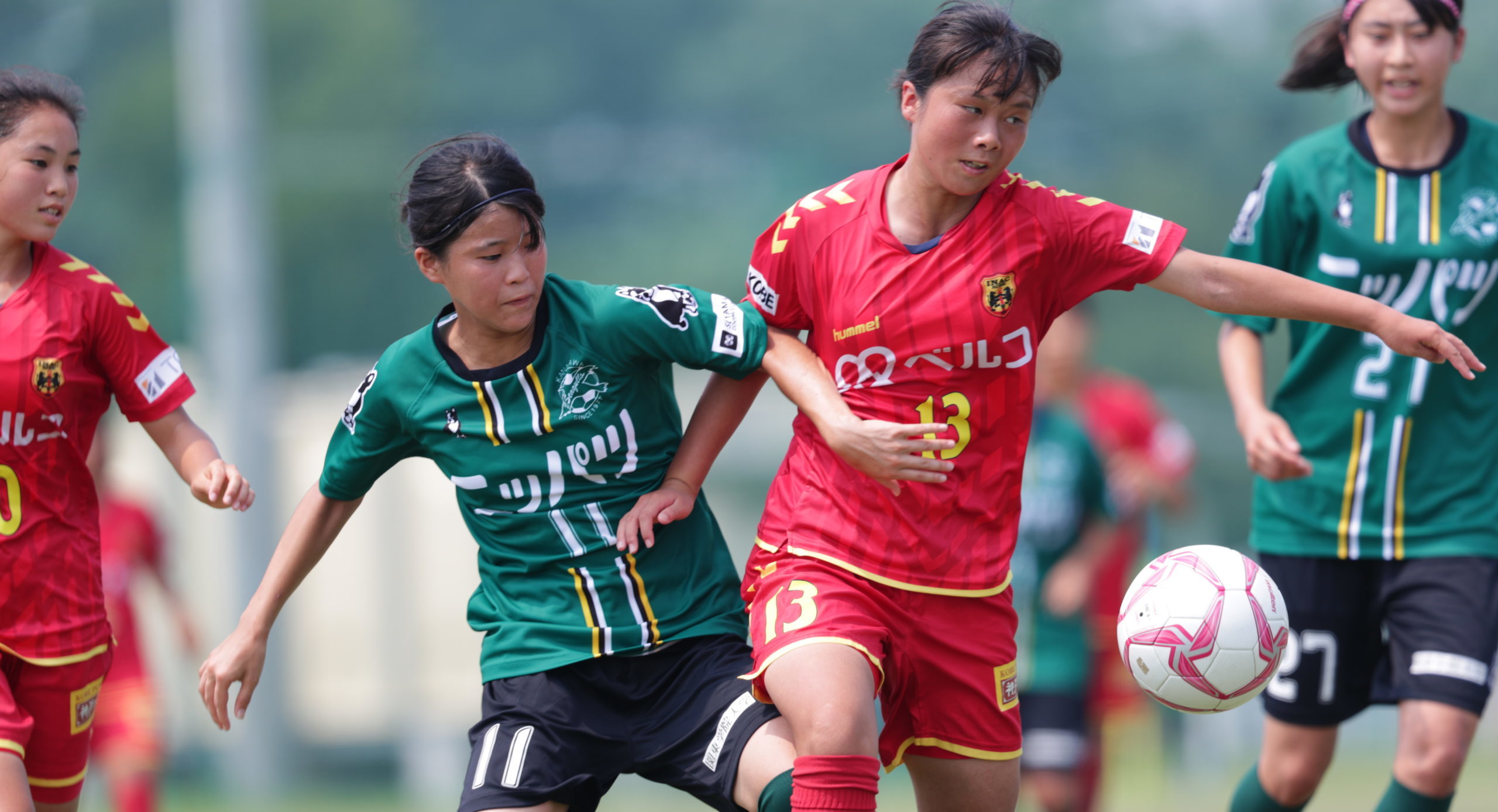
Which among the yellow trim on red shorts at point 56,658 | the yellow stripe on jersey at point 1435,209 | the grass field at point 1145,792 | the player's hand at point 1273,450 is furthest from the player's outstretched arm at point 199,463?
the grass field at point 1145,792

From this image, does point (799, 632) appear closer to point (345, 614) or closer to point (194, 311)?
point (345, 614)

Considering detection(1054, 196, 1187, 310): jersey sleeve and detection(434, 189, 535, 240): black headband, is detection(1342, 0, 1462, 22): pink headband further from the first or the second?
detection(434, 189, 535, 240): black headband

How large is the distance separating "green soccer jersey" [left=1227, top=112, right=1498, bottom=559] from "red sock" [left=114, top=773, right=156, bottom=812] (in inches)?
182

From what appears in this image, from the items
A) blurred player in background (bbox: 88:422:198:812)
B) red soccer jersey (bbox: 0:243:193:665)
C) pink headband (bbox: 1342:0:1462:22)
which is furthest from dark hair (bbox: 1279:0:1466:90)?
blurred player in background (bbox: 88:422:198:812)

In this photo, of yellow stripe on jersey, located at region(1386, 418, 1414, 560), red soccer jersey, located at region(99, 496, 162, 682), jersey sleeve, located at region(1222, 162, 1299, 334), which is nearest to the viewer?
yellow stripe on jersey, located at region(1386, 418, 1414, 560)

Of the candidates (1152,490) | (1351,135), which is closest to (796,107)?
(1152,490)

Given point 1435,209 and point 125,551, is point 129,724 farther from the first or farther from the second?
point 1435,209

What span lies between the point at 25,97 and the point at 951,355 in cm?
224

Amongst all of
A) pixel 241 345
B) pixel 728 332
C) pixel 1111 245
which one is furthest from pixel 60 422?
pixel 241 345

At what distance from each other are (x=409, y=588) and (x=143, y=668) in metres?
7.61

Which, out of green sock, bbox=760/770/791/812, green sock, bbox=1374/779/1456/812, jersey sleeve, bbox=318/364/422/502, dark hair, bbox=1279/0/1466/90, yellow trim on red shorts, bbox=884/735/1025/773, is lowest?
green sock, bbox=1374/779/1456/812

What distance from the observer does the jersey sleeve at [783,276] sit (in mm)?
3799

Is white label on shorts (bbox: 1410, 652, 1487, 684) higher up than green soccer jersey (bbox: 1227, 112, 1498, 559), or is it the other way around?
green soccer jersey (bbox: 1227, 112, 1498, 559)

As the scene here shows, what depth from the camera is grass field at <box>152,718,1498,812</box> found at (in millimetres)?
9852
